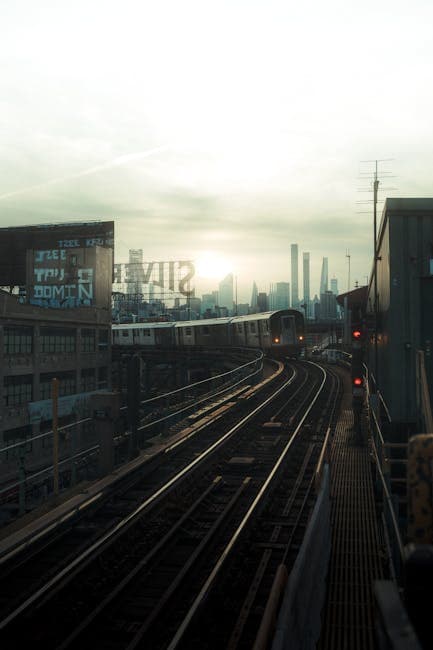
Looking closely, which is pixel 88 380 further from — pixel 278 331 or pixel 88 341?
pixel 278 331

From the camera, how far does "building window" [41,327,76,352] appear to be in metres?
40.9

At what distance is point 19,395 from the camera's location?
3766cm

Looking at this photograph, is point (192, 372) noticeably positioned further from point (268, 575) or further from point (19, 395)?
point (268, 575)

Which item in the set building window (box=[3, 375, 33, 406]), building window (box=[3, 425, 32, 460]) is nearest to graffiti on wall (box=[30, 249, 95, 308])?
building window (box=[3, 375, 33, 406])

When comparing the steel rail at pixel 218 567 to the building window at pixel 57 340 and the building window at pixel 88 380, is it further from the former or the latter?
the building window at pixel 88 380

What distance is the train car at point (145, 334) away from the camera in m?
62.8

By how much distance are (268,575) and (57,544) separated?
12.2ft

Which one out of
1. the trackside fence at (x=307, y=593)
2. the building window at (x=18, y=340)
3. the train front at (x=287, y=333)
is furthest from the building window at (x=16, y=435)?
the trackside fence at (x=307, y=593)

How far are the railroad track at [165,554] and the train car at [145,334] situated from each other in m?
45.9

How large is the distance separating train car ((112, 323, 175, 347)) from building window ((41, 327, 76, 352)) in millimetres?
18339

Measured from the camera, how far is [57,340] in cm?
4275

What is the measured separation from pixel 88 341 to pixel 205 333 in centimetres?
1353

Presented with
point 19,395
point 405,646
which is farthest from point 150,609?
point 19,395

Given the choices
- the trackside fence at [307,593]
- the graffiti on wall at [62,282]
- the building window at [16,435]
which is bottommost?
the building window at [16,435]
